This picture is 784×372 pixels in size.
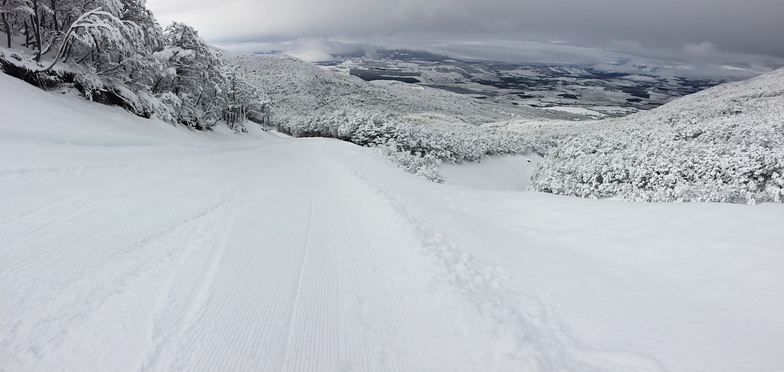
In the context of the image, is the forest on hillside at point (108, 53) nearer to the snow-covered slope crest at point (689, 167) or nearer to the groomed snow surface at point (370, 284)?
the groomed snow surface at point (370, 284)

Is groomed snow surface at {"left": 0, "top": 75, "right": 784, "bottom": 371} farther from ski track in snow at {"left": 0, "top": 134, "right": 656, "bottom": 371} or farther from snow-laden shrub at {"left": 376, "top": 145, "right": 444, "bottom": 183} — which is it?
snow-laden shrub at {"left": 376, "top": 145, "right": 444, "bottom": 183}

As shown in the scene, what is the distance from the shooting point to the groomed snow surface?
281cm

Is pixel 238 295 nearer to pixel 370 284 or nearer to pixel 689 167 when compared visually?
A: pixel 370 284

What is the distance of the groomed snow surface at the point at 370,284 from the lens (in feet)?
9.21

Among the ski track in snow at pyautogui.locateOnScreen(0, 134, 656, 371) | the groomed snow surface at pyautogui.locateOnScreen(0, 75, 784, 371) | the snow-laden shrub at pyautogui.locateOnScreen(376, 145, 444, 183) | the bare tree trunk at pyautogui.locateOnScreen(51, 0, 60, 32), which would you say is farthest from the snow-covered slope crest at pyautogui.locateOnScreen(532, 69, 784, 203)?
the bare tree trunk at pyautogui.locateOnScreen(51, 0, 60, 32)

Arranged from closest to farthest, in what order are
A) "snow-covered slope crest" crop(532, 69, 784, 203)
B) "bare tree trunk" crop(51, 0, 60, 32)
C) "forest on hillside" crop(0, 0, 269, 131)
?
"snow-covered slope crest" crop(532, 69, 784, 203)
"forest on hillside" crop(0, 0, 269, 131)
"bare tree trunk" crop(51, 0, 60, 32)

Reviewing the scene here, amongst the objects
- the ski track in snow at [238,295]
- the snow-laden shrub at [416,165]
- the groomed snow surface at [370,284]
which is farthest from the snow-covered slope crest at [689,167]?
the ski track in snow at [238,295]

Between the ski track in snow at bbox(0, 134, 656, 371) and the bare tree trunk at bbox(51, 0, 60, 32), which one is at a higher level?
the bare tree trunk at bbox(51, 0, 60, 32)

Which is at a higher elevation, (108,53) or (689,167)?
(108,53)

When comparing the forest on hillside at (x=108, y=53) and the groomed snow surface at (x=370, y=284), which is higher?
the forest on hillside at (x=108, y=53)

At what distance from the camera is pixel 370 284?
4199 mm

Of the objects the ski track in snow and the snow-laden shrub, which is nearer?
the ski track in snow

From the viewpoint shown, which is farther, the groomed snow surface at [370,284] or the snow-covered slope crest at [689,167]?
the snow-covered slope crest at [689,167]

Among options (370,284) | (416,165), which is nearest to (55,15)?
(416,165)
